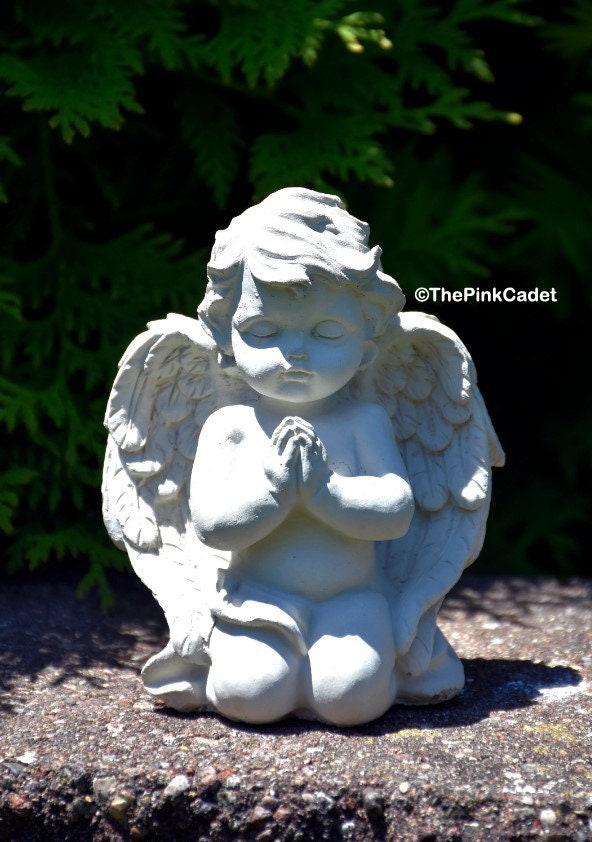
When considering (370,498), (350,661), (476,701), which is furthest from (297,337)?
(476,701)

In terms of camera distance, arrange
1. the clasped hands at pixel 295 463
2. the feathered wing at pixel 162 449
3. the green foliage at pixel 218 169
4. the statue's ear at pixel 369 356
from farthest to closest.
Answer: the green foliage at pixel 218 169, the feathered wing at pixel 162 449, the statue's ear at pixel 369 356, the clasped hands at pixel 295 463

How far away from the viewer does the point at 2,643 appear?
409 centimetres

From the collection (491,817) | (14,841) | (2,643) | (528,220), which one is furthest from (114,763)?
(528,220)

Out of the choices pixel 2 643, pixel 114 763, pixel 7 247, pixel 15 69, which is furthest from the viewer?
pixel 7 247

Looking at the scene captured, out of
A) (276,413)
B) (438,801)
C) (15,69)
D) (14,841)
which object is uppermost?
(15,69)

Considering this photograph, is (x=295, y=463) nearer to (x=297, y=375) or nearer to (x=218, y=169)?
(x=297, y=375)

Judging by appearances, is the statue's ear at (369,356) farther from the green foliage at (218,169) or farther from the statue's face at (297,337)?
the green foliage at (218,169)

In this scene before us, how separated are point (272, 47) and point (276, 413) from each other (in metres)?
1.78

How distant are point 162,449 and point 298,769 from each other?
1.05 m

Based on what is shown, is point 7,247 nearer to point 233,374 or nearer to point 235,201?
point 235,201

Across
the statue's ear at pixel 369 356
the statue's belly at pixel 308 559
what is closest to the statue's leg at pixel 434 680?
the statue's belly at pixel 308 559

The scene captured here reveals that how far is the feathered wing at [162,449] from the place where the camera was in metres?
3.42

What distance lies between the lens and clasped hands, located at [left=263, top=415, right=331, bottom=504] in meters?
3.06

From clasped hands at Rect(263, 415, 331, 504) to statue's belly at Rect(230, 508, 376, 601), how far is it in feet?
0.46
